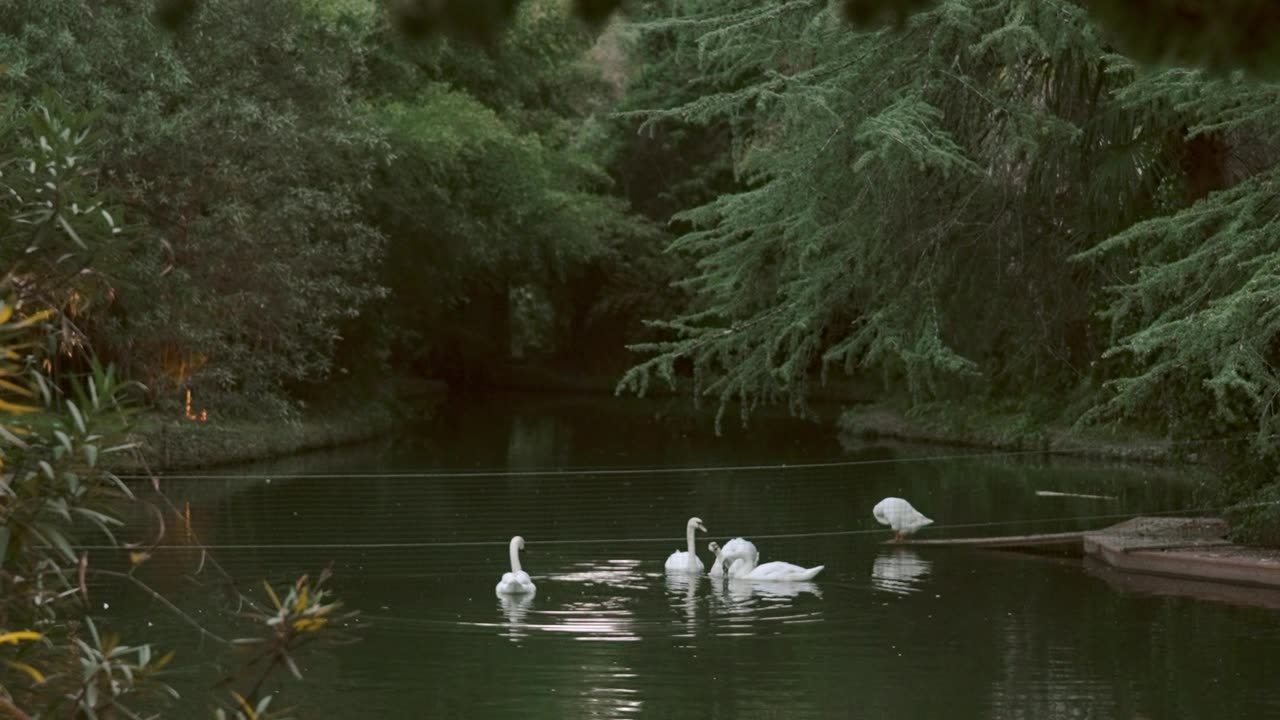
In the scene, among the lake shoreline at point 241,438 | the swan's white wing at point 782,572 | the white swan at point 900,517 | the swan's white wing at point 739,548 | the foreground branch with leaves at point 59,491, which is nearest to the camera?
the foreground branch with leaves at point 59,491

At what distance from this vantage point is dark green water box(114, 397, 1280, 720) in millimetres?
12820

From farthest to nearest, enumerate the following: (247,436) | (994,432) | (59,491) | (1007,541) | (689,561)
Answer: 1. (994,432)
2. (247,436)
3. (1007,541)
4. (689,561)
5. (59,491)

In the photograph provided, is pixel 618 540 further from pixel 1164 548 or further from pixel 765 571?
pixel 1164 548

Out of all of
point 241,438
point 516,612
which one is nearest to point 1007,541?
point 516,612

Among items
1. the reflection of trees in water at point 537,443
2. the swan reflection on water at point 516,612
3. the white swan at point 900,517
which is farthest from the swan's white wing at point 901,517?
the reflection of trees in water at point 537,443

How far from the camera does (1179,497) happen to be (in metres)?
24.7

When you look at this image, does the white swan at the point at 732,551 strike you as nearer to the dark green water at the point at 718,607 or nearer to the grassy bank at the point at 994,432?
the dark green water at the point at 718,607

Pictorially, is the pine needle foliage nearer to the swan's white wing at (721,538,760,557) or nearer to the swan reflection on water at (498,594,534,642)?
the swan's white wing at (721,538,760,557)

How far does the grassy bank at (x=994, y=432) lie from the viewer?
30984mm

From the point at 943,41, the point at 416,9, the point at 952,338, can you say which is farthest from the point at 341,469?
the point at 416,9

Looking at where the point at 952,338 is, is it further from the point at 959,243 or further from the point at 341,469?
the point at 341,469

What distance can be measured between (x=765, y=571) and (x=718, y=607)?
4.07ft

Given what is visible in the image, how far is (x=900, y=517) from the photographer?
20.6 m

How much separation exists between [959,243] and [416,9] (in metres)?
15.7
